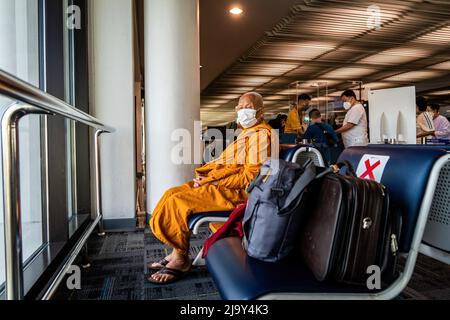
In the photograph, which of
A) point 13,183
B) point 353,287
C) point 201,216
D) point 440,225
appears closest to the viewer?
point 13,183

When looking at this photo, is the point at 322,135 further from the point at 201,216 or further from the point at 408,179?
the point at 408,179

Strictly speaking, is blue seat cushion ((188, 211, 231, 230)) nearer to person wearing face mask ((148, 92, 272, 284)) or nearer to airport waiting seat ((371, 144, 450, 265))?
person wearing face mask ((148, 92, 272, 284))

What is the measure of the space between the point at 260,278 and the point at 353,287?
0.88ft

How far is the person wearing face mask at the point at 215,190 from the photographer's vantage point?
1.77 metres

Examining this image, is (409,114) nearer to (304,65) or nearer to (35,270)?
(35,270)

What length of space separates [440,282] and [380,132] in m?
1.81

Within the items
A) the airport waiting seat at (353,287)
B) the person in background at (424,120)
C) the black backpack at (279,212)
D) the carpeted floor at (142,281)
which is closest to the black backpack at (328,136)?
the person in background at (424,120)

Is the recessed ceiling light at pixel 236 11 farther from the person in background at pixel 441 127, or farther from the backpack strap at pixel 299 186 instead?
the backpack strap at pixel 299 186

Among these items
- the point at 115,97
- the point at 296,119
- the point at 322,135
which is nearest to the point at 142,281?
the point at 115,97

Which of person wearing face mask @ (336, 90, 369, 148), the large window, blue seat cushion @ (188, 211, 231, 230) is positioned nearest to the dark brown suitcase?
blue seat cushion @ (188, 211, 231, 230)

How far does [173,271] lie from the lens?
1925 millimetres

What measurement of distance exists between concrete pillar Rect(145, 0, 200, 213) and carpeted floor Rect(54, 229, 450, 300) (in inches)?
32.4

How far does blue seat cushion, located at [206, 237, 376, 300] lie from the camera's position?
95 cm
